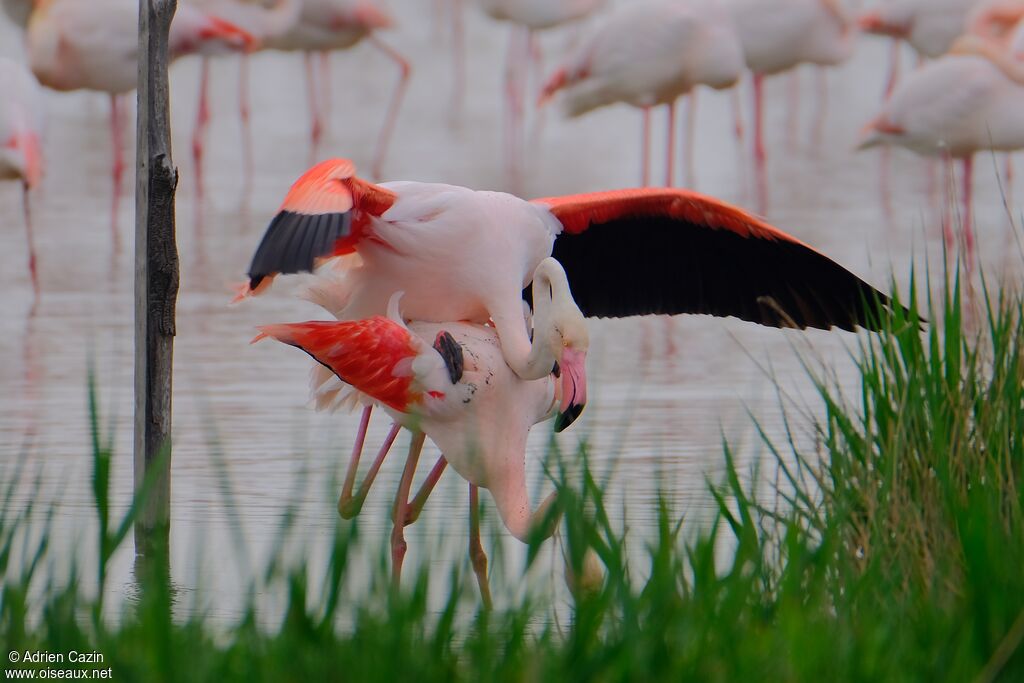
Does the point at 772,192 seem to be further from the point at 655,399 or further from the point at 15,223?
the point at 655,399

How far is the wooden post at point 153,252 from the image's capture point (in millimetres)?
4062

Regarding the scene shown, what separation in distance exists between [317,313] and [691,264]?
2.77 m

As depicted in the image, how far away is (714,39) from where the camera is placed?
9.66 meters

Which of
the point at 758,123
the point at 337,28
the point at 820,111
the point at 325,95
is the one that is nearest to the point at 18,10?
the point at 337,28

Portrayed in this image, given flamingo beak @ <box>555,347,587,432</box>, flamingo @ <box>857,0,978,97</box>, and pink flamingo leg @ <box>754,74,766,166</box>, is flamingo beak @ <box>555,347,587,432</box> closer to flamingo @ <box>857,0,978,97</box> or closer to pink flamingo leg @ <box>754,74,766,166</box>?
pink flamingo leg @ <box>754,74,766,166</box>

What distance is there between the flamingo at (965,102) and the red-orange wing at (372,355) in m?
4.98

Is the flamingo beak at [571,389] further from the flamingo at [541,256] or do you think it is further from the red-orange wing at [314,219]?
the red-orange wing at [314,219]

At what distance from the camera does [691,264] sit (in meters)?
5.03

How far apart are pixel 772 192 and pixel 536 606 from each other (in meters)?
8.32

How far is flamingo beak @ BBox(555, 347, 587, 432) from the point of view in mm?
3869

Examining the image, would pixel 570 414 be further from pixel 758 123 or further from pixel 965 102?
pixel 758 123

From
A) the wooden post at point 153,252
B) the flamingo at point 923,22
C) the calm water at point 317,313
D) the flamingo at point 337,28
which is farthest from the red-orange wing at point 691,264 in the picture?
the flamingo at point 923,22

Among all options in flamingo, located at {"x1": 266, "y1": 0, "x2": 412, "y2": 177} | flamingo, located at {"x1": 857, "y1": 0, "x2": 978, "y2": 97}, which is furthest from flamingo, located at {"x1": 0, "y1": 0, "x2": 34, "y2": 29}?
flamingo, located at {"x1": 857, "y1": 0, "x2": 978, "y2": 97}

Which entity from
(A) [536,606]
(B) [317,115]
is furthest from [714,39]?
(A) [536,606]
